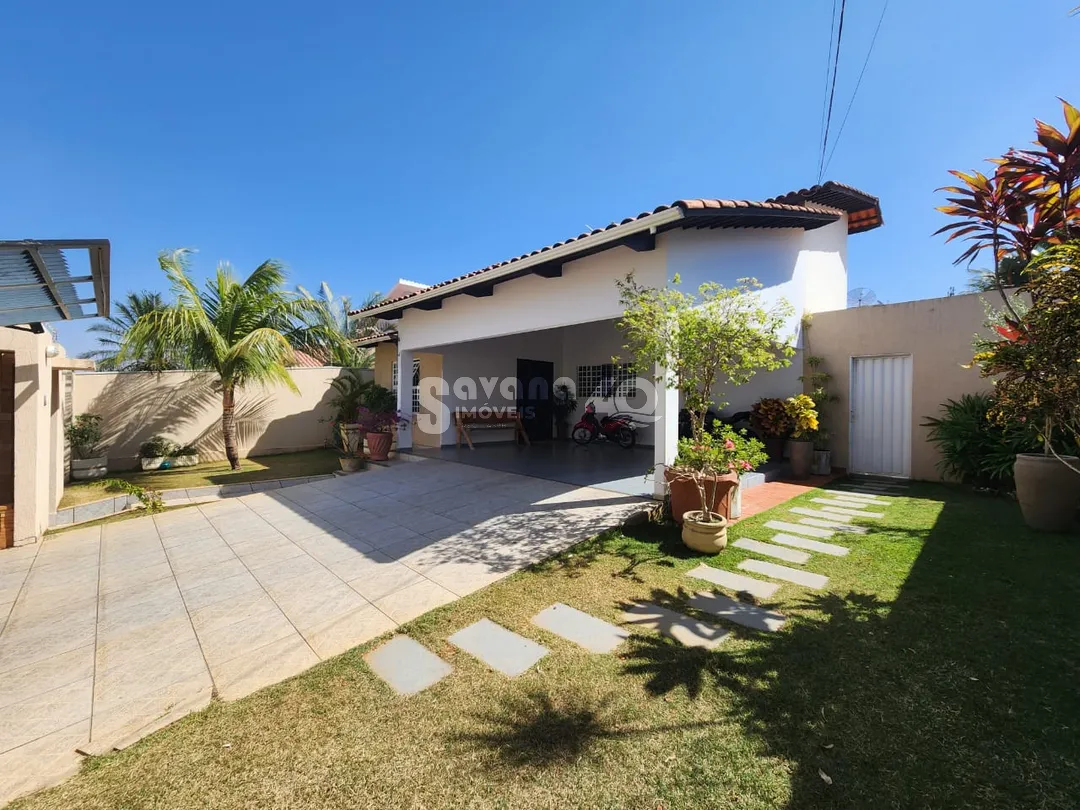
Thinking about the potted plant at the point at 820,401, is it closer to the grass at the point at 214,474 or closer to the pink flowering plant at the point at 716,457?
the pink flowering plant at the point at 716,457

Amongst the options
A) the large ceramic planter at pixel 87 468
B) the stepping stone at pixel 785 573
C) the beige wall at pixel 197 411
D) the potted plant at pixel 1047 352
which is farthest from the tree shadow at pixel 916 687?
the beige wall at pixel 197 411

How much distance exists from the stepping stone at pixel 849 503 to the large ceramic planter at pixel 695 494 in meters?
2.18

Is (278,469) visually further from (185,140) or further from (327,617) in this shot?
(327,617)

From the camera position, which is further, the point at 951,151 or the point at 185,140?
the point at 185,140

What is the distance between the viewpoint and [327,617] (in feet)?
10.6

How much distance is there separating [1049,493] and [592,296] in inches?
214

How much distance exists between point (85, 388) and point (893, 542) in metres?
14.5

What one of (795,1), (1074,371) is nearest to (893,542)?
(1074,371)

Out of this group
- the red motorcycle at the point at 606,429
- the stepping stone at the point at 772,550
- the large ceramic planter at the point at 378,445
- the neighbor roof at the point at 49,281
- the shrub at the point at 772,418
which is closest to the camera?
the neighbor roof at the point at 49,281

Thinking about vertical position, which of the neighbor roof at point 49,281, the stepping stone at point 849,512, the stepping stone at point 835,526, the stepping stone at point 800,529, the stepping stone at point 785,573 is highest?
the neighbor roof at point 49,281

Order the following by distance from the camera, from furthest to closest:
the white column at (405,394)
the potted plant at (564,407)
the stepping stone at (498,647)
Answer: the potted plant at (564,407) < the white column at (405,394) < the stepping stone at (498,647)

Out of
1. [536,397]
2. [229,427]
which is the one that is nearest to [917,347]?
[536,397]

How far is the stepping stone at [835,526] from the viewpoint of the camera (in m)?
4.82

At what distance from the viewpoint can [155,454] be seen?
9.89 m
